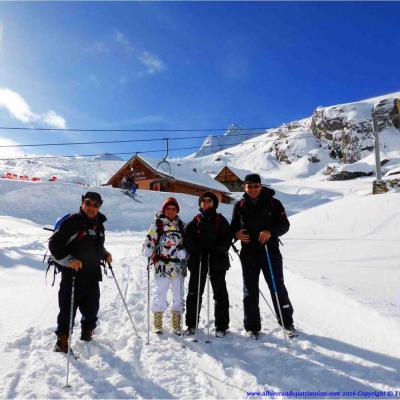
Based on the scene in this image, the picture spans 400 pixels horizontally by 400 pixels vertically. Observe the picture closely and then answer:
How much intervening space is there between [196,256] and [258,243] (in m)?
0.90

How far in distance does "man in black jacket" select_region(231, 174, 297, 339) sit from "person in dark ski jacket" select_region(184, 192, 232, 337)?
0.83 feet

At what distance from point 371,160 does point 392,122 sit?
1281 inches

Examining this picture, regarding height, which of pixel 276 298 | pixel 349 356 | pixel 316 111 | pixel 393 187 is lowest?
pixel 349 356

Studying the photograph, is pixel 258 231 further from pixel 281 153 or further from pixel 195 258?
pixel 281 153

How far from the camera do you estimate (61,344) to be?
4.20 metres

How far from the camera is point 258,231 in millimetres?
4828

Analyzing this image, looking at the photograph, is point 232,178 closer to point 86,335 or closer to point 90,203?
point 90,203

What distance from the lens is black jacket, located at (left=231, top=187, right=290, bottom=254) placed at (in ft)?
15.7

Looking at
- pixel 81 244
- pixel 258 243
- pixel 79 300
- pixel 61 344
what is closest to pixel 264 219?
pixel 258 243

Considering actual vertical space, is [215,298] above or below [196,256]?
below

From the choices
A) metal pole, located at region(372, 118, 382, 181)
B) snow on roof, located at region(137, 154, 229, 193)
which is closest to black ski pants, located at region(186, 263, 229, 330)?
metal pole, located at region(372, 118, 382, 181)

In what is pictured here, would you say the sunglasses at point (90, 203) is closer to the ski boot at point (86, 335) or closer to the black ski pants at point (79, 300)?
the black ski pants at point (79, 300)

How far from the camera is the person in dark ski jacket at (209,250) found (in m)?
4.93

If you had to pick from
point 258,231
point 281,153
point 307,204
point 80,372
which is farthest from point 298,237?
point 281,153
